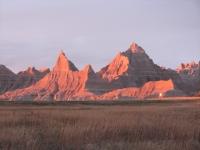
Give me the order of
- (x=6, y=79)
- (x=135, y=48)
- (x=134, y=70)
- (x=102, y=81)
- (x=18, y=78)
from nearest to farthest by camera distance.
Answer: (x=102, y=81) → (x=134, y=70) → (x=18, y=78) → (x=135, y=48) → (x=6, y=79)

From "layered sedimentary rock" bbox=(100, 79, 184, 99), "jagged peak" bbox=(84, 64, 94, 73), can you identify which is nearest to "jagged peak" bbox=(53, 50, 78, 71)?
"jagged peak" bbox=(84, 64, 94, 73)

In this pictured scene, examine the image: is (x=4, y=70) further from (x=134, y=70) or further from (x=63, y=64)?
(x=134, y=70)

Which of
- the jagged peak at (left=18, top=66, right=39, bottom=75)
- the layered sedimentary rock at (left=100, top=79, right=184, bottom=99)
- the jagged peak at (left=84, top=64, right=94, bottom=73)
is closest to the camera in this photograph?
the layered sedimentary rock at (left=100, top=79, right=184, bottom=99)

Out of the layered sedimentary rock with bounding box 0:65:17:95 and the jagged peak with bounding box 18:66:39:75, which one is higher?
the jagged peak with bounding box 18:66:39:75

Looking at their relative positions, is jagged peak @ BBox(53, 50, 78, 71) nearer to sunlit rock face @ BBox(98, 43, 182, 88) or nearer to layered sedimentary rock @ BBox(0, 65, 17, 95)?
sunlit rock face @ BBox(98, 43, 182, 88)

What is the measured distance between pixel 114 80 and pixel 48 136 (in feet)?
416

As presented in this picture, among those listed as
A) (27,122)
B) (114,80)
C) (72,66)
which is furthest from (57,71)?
(27,122)

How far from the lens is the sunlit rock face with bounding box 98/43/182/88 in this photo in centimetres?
14173

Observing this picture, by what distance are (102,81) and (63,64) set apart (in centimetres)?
2840

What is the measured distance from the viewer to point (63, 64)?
155m

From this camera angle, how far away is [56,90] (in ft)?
455

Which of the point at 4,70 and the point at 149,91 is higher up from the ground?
the point at 4,70

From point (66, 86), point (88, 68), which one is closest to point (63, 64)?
point (66, 86)

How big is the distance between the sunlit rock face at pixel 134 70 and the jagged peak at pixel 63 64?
1477 cm
